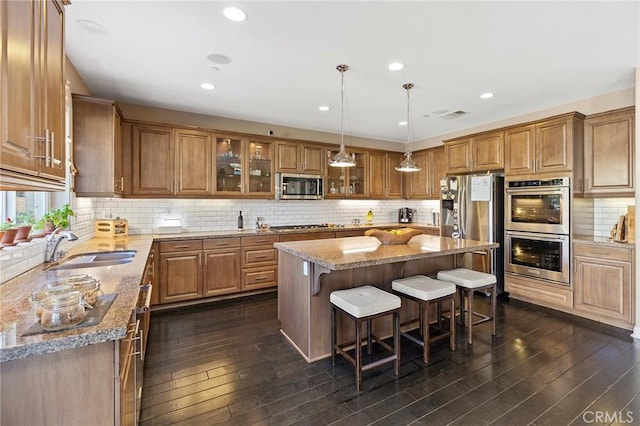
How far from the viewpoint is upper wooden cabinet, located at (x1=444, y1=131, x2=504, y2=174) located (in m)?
4.42

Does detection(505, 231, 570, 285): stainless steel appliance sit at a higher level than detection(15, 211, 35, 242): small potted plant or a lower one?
lower

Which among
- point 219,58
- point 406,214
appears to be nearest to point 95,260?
point 219,58

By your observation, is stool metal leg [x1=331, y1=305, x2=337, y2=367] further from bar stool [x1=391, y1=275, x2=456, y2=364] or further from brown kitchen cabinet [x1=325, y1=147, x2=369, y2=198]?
brown kitchen cabinet [x1=325, y1=147, x2=369, y2=198]

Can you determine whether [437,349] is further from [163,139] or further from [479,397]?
Answer: [163,139]

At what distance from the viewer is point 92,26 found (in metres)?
2.31

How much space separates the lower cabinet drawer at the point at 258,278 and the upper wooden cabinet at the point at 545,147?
3747 millimetres

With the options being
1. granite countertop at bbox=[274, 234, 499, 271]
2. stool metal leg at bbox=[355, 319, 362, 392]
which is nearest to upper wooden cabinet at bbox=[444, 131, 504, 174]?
granite countertop at bbox=[274, 234, 499, 271]

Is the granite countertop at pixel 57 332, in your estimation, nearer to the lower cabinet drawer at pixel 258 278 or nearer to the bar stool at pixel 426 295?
the bar stool at pixel 426 295

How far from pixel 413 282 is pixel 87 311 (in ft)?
7.85

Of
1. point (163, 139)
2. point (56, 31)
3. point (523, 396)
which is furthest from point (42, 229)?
point (523, 396)

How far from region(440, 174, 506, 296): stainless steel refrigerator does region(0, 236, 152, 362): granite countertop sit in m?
3.96

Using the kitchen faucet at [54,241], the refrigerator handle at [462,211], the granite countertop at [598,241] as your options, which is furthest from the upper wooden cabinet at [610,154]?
the kitchen faucet at [54,241]

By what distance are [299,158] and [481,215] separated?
9.77ft

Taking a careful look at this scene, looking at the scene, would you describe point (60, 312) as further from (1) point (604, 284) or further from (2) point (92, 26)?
(1) point (604, 284)
